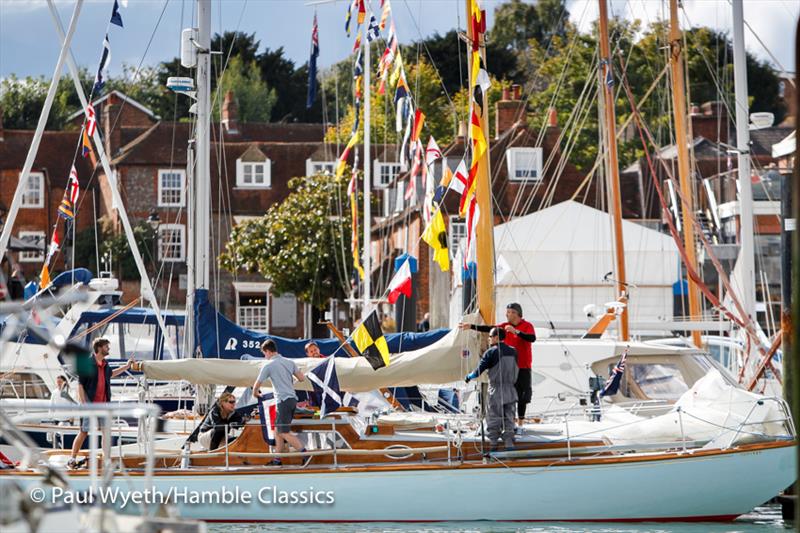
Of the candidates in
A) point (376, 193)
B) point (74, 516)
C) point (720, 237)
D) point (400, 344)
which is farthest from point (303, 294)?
point (74, 516)

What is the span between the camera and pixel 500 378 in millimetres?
15273

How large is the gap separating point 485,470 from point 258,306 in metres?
38.9

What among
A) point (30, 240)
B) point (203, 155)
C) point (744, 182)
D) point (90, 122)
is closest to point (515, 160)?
point (30, 240)

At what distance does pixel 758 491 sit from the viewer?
15.7 metres

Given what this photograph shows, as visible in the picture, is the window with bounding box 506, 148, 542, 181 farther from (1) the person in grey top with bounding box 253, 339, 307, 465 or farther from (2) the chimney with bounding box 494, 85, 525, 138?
(1) the person in grey top with bounding box 253, 339, 307, 465

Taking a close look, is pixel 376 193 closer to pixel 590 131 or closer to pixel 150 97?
pixel 590 131

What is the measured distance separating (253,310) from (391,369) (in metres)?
38.4

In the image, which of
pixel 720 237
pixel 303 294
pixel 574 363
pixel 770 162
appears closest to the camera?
pixel 574 363

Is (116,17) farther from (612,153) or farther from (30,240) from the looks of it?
(30,240)

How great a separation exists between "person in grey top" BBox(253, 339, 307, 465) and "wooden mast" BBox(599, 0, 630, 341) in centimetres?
891

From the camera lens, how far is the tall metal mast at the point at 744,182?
2206 cm

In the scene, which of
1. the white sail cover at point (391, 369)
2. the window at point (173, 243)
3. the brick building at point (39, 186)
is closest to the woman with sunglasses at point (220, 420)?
the white sail cover at point (391, 369)

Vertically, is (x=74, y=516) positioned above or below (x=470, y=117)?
below

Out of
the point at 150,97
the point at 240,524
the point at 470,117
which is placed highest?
the point at 150,97
